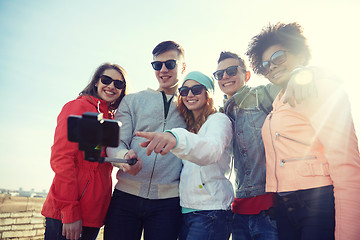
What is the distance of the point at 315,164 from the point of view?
1881mm

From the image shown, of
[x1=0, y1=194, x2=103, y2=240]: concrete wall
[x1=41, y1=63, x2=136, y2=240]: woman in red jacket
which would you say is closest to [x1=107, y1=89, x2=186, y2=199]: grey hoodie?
[x1=41, y1=63, x2=136, y2=240]: woman in red jacket

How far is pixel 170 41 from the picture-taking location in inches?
140

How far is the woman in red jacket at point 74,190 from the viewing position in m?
2.53

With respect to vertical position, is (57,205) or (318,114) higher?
(318,114)

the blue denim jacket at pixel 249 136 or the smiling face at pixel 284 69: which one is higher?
the smiling face at pixel 284 69

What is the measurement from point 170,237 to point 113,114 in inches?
70.5

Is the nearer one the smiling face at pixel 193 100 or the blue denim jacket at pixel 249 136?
the blue denim jacket at pixel 249 136

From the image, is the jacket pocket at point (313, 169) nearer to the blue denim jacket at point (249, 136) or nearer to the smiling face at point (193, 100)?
the blue denim jacket at point (249, 136)

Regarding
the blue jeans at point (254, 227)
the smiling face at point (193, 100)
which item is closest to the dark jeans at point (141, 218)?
the blue jeans at point (254, 227)

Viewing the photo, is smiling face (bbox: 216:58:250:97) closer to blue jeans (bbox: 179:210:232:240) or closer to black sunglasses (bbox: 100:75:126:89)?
black sunglasses (bbox: 100:75:126:89)

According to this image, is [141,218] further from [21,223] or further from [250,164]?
[21,223]

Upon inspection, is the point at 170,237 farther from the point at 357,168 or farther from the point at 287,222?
the point at 357,168

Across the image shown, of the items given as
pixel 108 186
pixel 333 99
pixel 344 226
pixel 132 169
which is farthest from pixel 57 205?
pixel 333 99

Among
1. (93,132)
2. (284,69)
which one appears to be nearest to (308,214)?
(284,69)
